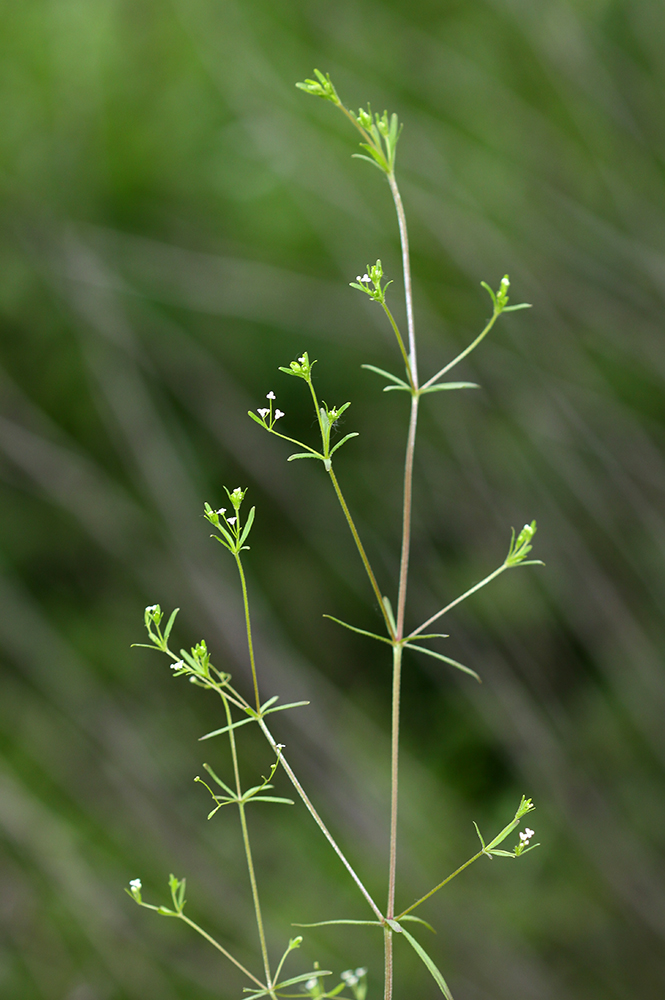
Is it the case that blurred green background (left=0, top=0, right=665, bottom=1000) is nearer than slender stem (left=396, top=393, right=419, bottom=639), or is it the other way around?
slender stem (left=396, top=393, right=419, bottom=639)

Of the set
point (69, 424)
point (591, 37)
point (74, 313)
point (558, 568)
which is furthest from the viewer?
point (69, 424)

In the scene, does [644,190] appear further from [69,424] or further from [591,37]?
[69,424]

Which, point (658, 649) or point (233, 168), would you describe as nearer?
point (658, 649)

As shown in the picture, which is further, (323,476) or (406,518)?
(323,476)

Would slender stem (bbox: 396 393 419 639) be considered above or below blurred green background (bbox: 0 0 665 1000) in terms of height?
above

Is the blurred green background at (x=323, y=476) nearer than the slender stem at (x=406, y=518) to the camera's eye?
No

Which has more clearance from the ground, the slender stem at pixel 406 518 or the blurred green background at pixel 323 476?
the slender stem at pixel 406 518

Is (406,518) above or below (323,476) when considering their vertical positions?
above

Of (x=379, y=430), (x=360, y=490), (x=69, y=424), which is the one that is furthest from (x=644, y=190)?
(x=69, y=424)
